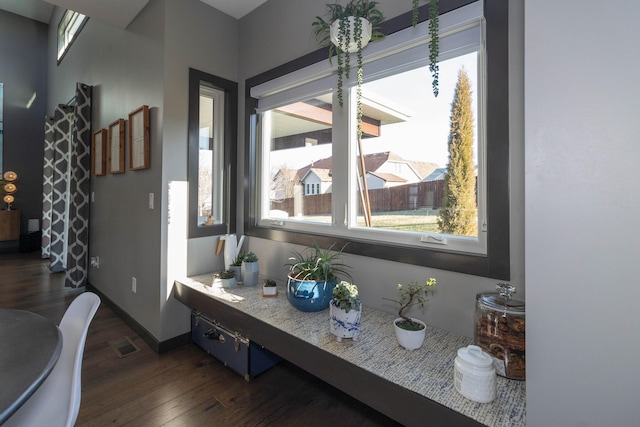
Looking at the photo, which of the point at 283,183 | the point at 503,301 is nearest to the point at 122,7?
the point at 283,183

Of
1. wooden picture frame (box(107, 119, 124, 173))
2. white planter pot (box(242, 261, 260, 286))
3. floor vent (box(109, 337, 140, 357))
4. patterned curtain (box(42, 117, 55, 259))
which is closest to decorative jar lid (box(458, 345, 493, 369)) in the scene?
white planter pot (box(242, 261, 260, 286))

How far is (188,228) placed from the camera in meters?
2.37

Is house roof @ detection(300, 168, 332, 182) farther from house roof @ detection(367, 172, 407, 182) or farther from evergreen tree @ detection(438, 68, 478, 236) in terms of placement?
evergreen tree @ detection(438, 68, 478, 236)

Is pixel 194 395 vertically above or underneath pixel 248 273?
underneath

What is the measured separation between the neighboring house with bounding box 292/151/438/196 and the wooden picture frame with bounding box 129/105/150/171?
1.30 meters

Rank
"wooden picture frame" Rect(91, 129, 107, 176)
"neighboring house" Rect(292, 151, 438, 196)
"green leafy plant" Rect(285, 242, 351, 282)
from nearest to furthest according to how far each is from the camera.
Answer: "neighboring house" Rect(292, 151, 438, 196), "green leafy plant" Rect(285, 242, 351, 282), "wooden picture frame" Rect(91, 129, 107, 176)

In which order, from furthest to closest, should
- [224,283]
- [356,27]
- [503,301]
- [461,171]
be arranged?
[224,283] < [356,27] < [461,171] < [503,301]

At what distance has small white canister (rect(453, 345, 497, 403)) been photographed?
976 millimetres

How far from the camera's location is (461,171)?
150cm

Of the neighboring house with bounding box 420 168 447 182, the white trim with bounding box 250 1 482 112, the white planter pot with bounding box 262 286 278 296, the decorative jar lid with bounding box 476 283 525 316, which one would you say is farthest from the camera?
the white planter pot with bounding box 262 286 278 296

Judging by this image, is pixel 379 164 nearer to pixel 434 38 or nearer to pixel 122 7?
pixel 434 38

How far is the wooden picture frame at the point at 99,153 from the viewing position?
328cm

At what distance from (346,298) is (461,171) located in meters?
0.84

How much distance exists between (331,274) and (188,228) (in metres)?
1.27
